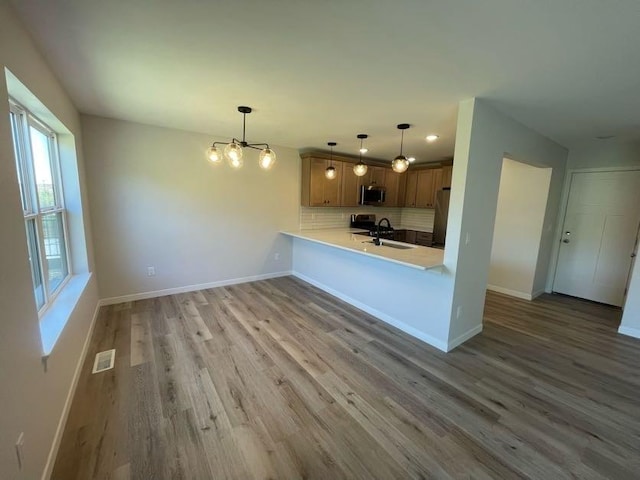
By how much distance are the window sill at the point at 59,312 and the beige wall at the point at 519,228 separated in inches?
220

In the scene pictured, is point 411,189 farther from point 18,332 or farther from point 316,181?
point 18,332

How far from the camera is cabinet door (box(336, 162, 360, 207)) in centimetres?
526

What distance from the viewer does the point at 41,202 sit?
2.21 meters

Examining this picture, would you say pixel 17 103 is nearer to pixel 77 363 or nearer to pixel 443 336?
pixel 77 363

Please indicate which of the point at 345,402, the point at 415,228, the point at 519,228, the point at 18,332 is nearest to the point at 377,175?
the point at 415,228

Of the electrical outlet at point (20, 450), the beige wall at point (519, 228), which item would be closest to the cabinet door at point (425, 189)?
the beige wall at point (519, 228)

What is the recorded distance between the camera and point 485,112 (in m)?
2.52

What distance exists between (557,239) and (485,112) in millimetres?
3383

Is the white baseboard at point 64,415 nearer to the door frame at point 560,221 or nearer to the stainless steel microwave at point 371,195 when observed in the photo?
the stainless steel microwave at point 371,195

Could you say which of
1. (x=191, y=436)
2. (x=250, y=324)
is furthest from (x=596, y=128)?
(x=191, y=436)

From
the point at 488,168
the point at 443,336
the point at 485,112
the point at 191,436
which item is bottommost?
the point at 191,436

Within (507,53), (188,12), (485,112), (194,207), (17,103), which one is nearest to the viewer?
(188,12)

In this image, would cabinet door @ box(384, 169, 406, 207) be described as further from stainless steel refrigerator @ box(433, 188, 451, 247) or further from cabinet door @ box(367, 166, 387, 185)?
stainless steel refrigerator @ box(433, 188, 451, 247)

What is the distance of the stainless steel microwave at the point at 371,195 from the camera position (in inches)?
217
